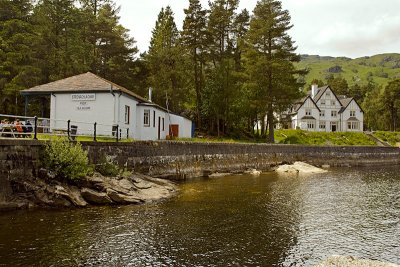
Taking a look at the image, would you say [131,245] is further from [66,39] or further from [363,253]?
[66,39]

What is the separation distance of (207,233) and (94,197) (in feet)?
22.4

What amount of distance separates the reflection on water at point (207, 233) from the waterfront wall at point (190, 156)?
2.71m

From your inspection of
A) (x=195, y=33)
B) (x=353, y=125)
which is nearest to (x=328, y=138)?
(x=353, y=125)

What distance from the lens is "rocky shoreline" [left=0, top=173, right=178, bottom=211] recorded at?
15352mm

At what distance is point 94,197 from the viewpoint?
16672 mm

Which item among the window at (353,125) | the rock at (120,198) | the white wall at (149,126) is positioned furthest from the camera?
the window at (353,125)

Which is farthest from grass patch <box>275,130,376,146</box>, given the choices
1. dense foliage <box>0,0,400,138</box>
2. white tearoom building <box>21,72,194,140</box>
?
white tearoom building <box>21,72,194,140</box>

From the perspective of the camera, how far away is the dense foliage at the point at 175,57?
135 feet

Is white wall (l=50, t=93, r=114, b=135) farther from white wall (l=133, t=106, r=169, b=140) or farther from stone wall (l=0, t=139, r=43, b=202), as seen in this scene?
stone wall (l=0, t=139, r=43, b=202)

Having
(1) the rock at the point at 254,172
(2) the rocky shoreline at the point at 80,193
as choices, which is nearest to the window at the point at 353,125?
(1) the rock at the point at 254,172

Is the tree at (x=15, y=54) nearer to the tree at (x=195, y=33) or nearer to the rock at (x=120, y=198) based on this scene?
the tree at (x=195, y=33)

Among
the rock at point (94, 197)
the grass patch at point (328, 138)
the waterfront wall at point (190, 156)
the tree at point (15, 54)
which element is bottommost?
the rock at point (94, 197)

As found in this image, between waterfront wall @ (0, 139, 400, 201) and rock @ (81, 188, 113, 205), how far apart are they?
2490 millimetres

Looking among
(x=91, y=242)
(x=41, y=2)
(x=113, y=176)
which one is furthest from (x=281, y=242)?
(x=41, y=2)
